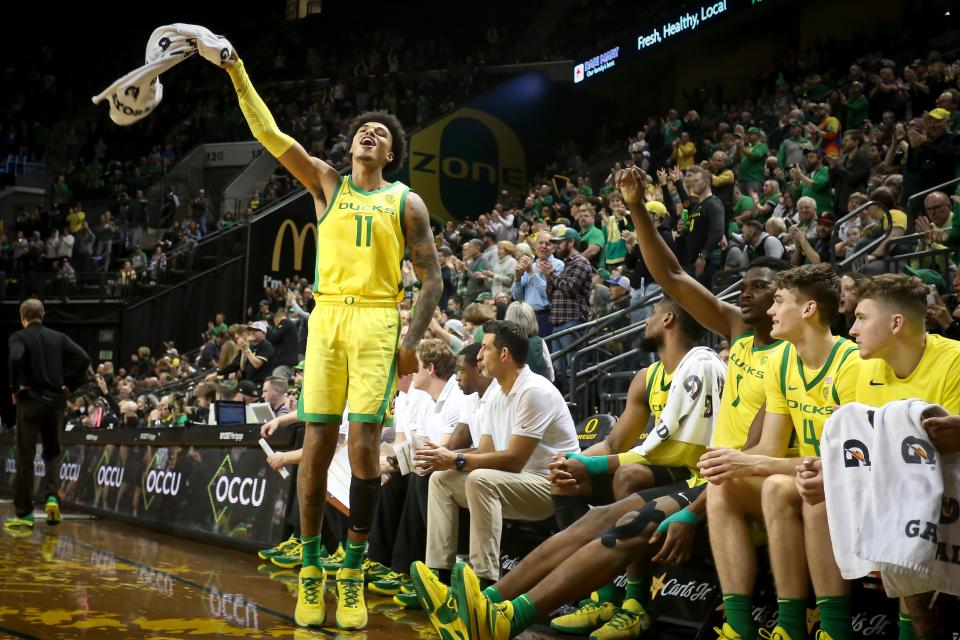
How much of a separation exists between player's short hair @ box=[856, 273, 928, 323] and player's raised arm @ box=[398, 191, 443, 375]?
2017mm

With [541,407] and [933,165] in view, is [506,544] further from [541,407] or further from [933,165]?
[933,165]

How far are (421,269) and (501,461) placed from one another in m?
1.08

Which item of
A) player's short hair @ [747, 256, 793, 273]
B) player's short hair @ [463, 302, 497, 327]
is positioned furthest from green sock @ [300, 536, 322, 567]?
Result: player's short hair @ [463, 302, 497, 327]

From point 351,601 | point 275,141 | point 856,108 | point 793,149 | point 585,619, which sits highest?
point 856,108

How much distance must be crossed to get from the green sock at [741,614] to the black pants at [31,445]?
22.3 ft

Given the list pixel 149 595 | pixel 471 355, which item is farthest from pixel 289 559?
pixel 471 355

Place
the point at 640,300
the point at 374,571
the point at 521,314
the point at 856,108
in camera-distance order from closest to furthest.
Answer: the point at 374,571 < the point at 521,314 < the point at 640,300 < the point at 856,108

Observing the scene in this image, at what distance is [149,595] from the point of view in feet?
16.6

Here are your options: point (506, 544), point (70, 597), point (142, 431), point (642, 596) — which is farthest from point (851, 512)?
point (142, 431)

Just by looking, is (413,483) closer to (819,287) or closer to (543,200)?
(819,287)

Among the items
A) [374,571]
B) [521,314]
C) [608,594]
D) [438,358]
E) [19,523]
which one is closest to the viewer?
[608,594]

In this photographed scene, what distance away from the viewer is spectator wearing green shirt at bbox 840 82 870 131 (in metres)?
12.6

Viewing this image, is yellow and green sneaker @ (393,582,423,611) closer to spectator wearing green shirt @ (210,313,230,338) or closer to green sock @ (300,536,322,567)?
green sock @ (300,536,322,567)

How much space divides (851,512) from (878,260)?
15.7ft
